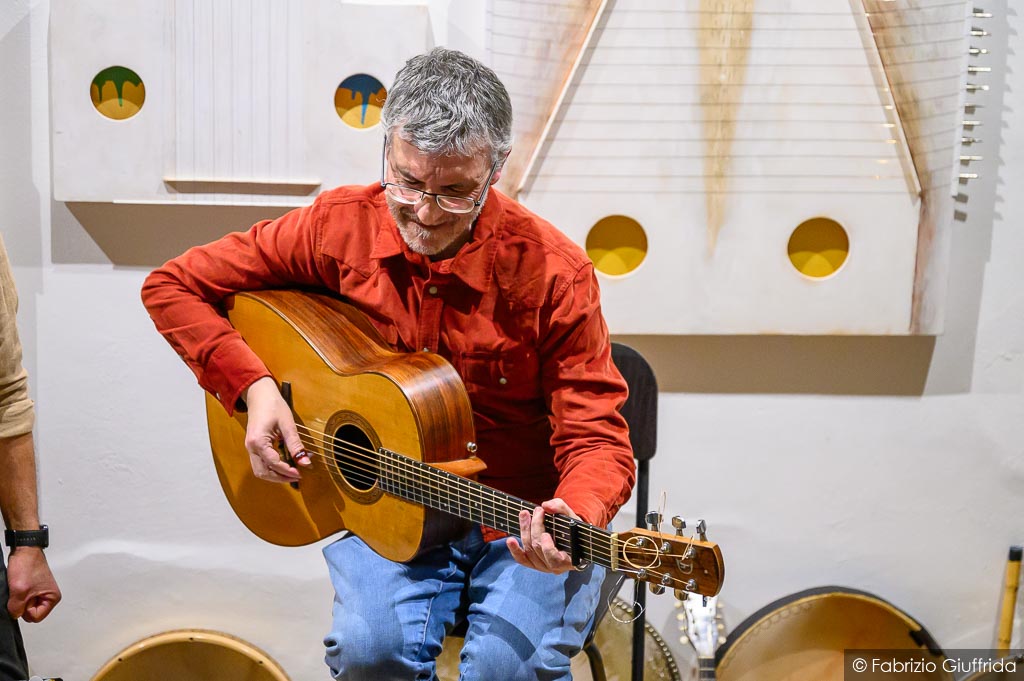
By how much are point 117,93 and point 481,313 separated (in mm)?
1209

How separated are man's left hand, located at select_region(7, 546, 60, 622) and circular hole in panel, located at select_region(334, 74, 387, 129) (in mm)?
1205

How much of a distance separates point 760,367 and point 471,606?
47.7 inches

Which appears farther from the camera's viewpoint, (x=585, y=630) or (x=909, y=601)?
(x=909, y=601)

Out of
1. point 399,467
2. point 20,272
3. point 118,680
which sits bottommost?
point 118,680

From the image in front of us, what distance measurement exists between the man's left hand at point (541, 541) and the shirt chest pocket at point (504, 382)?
0.36m

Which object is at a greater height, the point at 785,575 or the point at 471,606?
the point at 471,606

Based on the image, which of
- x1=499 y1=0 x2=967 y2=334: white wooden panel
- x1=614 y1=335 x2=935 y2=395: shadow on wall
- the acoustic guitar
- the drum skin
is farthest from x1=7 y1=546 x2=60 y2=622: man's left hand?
the drum skin

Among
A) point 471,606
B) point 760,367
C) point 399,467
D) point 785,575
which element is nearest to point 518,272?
point 399,467

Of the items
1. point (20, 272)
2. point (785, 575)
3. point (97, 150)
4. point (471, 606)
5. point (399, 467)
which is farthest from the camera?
point (785, 575)

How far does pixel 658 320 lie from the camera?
96.3 inches

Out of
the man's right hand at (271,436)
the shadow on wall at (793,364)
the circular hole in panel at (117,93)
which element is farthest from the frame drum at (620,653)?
the circular hole in panel at (117,93)

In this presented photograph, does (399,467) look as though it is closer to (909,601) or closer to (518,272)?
(518,272)

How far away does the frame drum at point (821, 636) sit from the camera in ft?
8.43

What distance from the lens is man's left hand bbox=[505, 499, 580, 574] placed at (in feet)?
4.73
